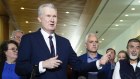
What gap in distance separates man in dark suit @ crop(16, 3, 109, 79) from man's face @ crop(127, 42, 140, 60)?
3.81ft

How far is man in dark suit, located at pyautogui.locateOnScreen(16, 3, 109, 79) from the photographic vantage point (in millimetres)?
2402

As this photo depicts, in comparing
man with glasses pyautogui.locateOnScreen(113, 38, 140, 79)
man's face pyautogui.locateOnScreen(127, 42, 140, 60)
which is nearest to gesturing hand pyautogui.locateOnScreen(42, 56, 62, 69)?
man with glasses pyautogui.locateOnScreen(113, 38, 140, 79)

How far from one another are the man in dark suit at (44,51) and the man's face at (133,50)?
116 cm

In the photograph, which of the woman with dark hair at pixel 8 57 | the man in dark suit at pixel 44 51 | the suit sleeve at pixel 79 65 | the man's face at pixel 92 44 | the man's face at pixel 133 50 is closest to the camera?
the man in dark suit at pixel 44 51

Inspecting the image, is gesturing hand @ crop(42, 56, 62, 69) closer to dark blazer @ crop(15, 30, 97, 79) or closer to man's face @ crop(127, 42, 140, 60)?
dark blazer @ crop(15, 30, 97, 79)

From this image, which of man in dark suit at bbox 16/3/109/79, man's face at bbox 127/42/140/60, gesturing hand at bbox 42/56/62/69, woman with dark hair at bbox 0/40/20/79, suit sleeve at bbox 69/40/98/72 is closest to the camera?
gesturing hand at bbox 42/56/62/69

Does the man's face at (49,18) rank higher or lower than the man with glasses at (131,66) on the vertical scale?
higher

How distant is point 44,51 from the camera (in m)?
2.47

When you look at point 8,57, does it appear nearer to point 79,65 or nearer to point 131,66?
point 79,65

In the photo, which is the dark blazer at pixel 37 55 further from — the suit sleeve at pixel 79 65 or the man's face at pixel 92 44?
the man's face at pixel 92 44

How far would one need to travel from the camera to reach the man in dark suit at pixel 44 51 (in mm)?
2402

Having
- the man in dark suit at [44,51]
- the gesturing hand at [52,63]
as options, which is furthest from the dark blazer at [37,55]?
the gesturing hand at [52,63]

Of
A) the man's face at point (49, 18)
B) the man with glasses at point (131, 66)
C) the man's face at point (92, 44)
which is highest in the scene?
the man's face at point (49, 18)

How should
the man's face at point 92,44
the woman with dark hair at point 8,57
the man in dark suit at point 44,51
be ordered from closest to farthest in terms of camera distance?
the man in dark suit at point 44,51
the woman with dark hair at point 8,57
the man's face at point 92,44
